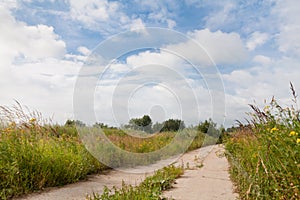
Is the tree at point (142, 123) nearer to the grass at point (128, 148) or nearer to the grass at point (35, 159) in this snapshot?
the grass at point (128, 148)

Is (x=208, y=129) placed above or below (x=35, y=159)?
above

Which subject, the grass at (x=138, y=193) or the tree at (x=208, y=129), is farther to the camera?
the tree at (x=208, y=129)

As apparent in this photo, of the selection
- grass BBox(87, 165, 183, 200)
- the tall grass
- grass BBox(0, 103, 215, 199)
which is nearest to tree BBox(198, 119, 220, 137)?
grass BBox(0, 103, 215, 199)

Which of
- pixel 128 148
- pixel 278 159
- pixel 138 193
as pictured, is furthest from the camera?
pixel 128 148

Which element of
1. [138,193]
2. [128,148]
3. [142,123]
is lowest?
[138,193]

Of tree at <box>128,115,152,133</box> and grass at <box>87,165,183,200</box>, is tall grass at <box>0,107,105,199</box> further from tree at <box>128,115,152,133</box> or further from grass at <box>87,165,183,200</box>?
tree at <box>128,115,152,133</box>

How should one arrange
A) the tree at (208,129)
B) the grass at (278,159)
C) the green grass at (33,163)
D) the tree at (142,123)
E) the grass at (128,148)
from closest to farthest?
the grass at (278,159)
the green grass at (33,163)
the grass at (128,148)
the tree at (142,123)
the tree at (208,129)

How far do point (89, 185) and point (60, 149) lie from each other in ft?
2.77

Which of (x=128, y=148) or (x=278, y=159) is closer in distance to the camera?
(x=278, y=159)

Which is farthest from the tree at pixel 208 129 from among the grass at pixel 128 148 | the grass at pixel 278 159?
the grass at pixel 278 159

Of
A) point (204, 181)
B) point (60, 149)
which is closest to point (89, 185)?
point (60, 149)

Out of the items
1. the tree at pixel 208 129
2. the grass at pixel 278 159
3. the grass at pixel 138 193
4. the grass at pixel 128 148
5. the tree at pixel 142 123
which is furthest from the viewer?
the tree at pixel 208 129

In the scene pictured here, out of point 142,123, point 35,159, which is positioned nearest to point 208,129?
point 142,123

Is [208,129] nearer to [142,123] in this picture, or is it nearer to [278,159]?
[142,123]
